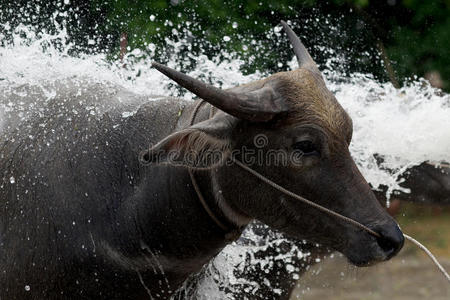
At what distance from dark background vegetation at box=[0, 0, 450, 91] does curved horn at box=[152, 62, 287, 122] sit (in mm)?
2880

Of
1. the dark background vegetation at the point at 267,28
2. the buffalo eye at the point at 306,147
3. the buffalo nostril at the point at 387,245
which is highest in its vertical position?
the buffalo eye at the point at 306,147

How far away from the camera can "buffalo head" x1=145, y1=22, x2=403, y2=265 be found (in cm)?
309

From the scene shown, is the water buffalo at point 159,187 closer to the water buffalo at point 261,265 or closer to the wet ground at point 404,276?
the water buffalo at point 261,265

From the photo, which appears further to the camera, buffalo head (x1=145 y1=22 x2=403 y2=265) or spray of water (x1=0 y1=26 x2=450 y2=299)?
spray of water (x1=0 y1=26 x2=450 y2=299)

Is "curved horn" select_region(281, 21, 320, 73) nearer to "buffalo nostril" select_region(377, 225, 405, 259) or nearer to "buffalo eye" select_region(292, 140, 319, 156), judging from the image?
"buffalo eye" select_region(292, 140, 319, 156)

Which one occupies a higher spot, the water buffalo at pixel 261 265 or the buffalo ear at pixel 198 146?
the buffalo ear at pixel 198 146

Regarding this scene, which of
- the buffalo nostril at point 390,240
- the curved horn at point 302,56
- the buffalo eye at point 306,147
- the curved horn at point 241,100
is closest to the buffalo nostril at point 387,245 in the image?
the buffalo nostril at point 390,240

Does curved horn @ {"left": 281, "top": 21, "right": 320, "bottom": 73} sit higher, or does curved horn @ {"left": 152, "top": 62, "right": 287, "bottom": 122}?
curved horn @ {"left": 152, "top": 62, "right": 287, "bottom": 122}

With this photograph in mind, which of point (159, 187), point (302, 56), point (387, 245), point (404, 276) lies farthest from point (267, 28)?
point (387, 245)

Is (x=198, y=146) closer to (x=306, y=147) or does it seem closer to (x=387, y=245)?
(x=306, y=147)

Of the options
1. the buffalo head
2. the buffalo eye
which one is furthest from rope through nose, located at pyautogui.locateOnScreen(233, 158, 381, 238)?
the buffalo eye

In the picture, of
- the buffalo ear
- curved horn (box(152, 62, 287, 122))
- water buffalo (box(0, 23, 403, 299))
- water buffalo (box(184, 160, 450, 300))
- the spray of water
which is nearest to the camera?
curved horn (box(152, 62, 287, 122))

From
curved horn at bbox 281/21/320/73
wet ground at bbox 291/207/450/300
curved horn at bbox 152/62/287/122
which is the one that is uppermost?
curved horn at bbox 152/62/287/122

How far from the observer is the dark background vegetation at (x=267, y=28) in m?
6.88
